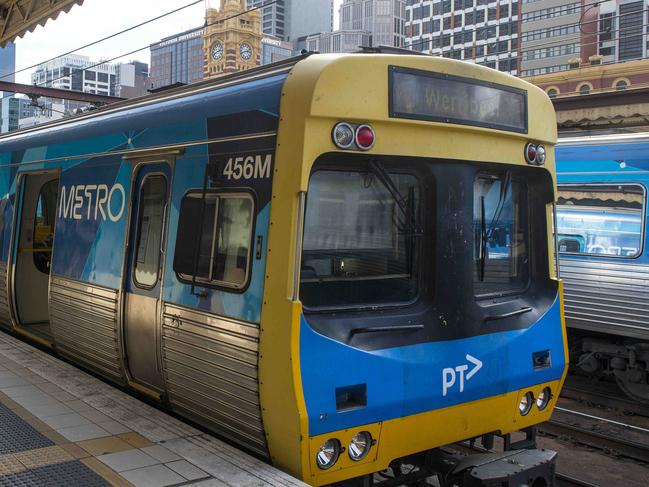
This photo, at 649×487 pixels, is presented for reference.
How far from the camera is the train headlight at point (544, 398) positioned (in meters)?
5.07

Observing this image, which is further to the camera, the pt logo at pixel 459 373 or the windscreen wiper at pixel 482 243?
the windscreen wiper at pixel 482 243

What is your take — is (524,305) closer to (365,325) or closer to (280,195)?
(365,325)

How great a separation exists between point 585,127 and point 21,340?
372 inches

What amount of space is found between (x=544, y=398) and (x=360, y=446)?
1.73m

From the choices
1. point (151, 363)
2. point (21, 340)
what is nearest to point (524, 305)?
point (151, 363)

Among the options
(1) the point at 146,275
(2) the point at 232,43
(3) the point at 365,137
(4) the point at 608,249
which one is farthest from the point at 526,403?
(2) the point at 232,43

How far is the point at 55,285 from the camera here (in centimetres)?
674

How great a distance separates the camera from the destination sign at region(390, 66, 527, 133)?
418 cm

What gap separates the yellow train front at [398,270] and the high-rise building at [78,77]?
96363 millimetres

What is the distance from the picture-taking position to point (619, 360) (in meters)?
9.17

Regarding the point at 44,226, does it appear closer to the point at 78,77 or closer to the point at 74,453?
the point at 74,453

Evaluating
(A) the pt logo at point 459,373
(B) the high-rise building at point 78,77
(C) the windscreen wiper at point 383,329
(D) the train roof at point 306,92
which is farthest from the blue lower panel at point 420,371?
(B) the high-rise building at point 78,77

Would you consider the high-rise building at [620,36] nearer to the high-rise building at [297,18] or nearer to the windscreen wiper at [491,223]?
the high-rise building at [297,18]

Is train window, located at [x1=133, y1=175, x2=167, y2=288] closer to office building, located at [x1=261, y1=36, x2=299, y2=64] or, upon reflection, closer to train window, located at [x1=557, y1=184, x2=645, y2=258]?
train window, located at [x1=557, y1=184, x2=645, y2=258]
